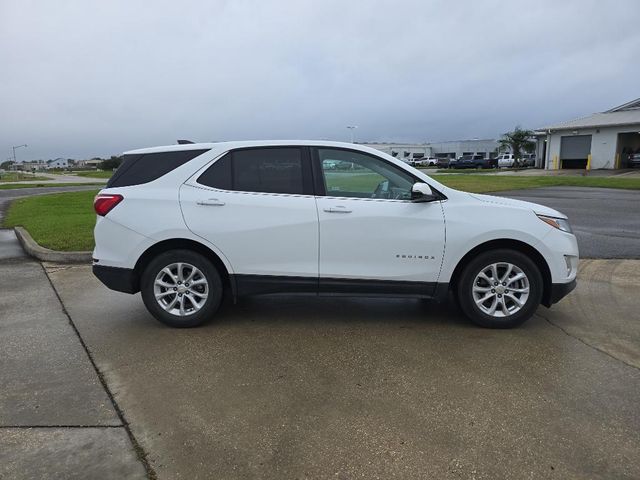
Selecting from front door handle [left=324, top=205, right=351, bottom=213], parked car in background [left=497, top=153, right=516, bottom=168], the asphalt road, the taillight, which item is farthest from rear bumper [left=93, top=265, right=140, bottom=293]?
parked car in background [left=497, top=153, right=516, bottom=168]

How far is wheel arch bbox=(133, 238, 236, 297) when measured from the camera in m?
4.87

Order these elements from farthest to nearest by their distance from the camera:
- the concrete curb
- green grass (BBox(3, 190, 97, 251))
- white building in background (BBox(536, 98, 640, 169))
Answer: white building in background (BBox(536, 98, 640, 169)), green grass (BBox(3, 190, 97, 251)), the concrete curb

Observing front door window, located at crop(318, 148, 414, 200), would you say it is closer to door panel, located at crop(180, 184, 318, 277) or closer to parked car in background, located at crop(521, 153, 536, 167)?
door panel, located at crop(180, 184, 318, 277)

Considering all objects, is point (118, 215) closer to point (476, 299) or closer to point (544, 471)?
point (476, 299)

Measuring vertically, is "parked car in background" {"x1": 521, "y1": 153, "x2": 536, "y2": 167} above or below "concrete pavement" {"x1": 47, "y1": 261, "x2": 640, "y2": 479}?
below

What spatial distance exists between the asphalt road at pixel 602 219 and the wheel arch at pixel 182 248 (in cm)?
605

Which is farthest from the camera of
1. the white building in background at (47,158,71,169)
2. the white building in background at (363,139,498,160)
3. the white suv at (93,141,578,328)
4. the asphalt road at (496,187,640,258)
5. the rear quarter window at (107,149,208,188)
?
the white building in background at (47,158,71,169)

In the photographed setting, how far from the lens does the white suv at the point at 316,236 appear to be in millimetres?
4742

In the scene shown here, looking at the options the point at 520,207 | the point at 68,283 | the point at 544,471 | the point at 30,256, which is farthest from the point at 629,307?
the point at 30,256

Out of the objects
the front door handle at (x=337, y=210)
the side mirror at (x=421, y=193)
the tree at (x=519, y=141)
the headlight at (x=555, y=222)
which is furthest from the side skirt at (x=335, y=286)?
the tree at (x=519, y=141)

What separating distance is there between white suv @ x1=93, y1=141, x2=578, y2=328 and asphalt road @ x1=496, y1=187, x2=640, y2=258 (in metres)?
4.10

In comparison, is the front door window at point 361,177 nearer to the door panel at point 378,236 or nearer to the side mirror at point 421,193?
the door panel at point 378,236

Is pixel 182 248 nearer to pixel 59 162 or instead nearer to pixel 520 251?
pixel 520 251

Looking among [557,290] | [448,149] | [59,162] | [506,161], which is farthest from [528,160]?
[59,162]
